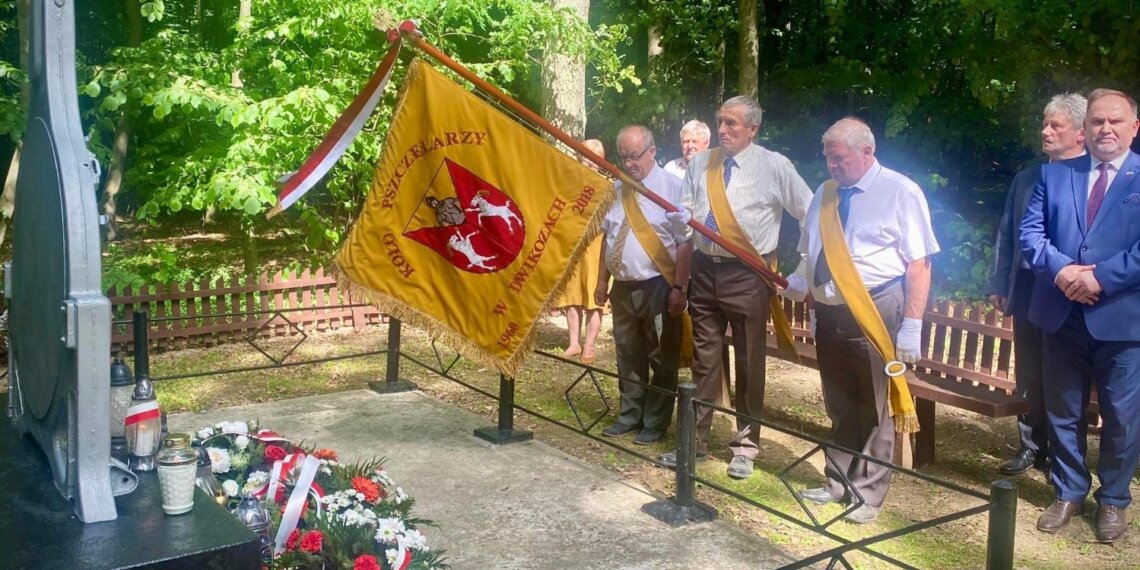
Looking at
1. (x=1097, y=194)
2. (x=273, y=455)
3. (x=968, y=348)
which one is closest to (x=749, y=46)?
(x=968, y=348)

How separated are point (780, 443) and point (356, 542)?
3.72m

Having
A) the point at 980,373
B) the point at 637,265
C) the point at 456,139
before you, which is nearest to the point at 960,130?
the point at 980,373

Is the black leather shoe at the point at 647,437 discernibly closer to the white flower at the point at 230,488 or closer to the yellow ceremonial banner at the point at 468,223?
the yellow ceremonial banner at the point at 468,223

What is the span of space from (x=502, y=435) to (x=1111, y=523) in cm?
337

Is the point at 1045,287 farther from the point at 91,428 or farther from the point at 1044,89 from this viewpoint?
A: the point at 1044,89

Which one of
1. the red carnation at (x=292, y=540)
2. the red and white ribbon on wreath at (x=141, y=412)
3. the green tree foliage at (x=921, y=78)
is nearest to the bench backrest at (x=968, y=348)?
the red carnation at (x=292, y=540)

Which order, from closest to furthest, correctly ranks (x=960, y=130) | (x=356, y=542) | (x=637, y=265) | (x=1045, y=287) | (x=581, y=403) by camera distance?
(x=356, y=542) < (x=1045, y=287) < (x=637, y=265) < (x=581, y=403) < (x=960, y=130)

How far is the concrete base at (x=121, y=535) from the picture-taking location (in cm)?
264

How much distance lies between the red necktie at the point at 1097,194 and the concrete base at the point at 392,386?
467 centimetres

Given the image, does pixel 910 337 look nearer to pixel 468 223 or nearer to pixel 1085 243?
pixel 1085 243

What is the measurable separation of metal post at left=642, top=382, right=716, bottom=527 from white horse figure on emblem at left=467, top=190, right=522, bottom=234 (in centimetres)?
129

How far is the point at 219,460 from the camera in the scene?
4.05 m

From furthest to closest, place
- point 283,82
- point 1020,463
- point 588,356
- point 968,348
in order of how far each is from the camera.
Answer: point 283,82
point 588,356
point 968,348
point 1020,463

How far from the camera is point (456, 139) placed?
18.1 feet
